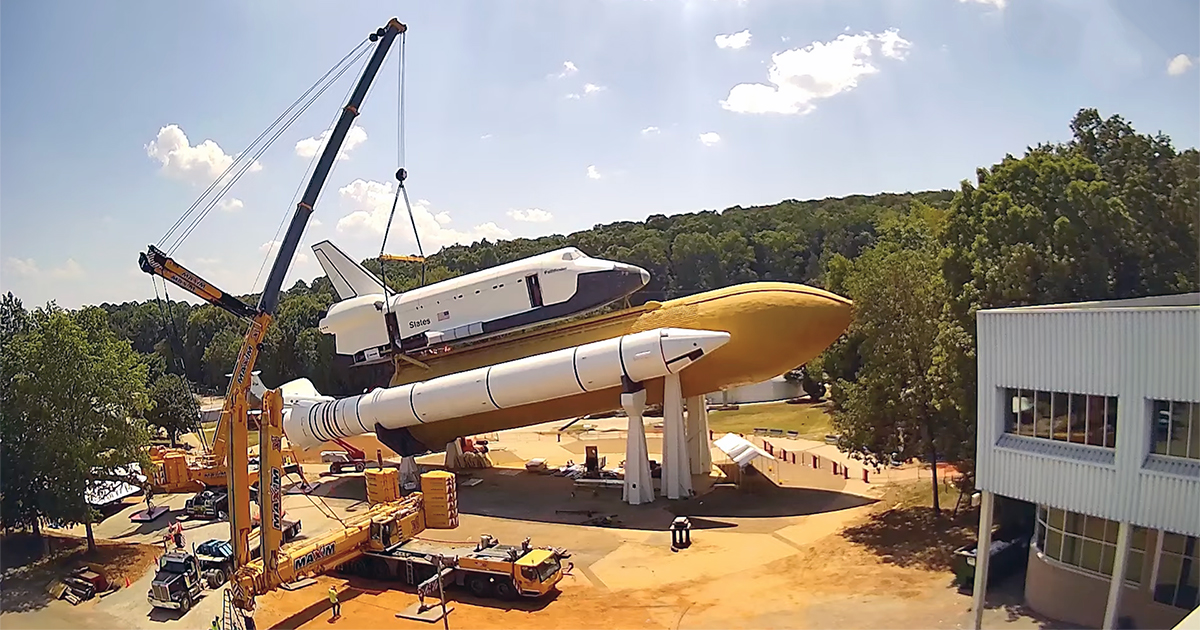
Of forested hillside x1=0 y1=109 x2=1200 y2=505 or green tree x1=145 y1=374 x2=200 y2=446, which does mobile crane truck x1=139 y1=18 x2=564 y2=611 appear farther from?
green tree x1=145 y1=374 x2=200 y2=446

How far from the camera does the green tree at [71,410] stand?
79.8 ft

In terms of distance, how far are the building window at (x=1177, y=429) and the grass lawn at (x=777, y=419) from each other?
3132 cm

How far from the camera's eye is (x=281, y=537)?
20.8m

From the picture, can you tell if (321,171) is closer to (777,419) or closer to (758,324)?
(758,324)

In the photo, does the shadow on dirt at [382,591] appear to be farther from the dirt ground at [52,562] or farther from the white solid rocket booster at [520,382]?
the white solid rocket booster at [520,382]

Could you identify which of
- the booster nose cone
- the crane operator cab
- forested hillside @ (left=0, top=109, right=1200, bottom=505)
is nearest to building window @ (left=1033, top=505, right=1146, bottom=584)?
forested hillside @ (left=0, top=109, right=1200, bottom=505)

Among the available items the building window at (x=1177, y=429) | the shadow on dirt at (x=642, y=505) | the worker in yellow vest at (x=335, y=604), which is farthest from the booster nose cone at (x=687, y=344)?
the building window at (x=1177, y=429)

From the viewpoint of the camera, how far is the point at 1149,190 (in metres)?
22.2

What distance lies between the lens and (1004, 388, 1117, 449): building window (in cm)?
1480

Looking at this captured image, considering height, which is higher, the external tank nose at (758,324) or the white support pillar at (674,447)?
the external tank nose at (758,324)

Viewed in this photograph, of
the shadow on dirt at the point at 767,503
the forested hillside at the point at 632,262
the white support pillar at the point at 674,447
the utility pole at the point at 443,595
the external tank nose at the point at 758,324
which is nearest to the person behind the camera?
the utility pole at the point at 443,595

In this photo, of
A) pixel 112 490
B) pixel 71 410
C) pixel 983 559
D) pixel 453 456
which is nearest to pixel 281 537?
pixel 71 410

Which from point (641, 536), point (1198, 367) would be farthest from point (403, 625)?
point (1198, 367)

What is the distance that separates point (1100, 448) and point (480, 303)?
76.3ft
